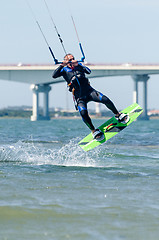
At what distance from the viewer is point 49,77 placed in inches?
3204

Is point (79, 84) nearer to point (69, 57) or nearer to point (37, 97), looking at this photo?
point (69, 57)

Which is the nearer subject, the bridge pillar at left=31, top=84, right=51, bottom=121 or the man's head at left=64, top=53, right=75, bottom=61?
the man's head at left=64, top=53, right=75, bottom=61

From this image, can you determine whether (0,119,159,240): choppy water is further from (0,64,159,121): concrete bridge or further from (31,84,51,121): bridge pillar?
(31,84,51,121): bridge pillar

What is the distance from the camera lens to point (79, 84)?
11.0 m

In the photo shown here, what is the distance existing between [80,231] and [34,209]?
121 cm

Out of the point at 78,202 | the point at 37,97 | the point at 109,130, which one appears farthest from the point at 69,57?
the point at 37,97

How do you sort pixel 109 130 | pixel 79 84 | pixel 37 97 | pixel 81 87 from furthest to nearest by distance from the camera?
pixel 37 97 < pixel 109 130 < pixel 81 87 < pixel 79 84

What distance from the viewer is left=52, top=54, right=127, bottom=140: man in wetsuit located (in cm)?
1095

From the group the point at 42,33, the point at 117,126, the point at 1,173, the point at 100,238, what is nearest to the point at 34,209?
the point at 100,238

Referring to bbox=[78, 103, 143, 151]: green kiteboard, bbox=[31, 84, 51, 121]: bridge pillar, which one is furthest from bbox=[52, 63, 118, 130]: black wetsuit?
bbox=[31, 84, 51, 121]: bridge pillar

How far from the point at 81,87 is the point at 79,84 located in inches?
5.8

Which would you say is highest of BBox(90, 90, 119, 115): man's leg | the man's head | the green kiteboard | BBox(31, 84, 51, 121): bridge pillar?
BBox(31, 84, 51, 121): bridge pillar

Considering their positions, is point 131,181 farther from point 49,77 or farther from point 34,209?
point 49,77

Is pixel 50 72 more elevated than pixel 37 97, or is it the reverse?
pixel 50 72
